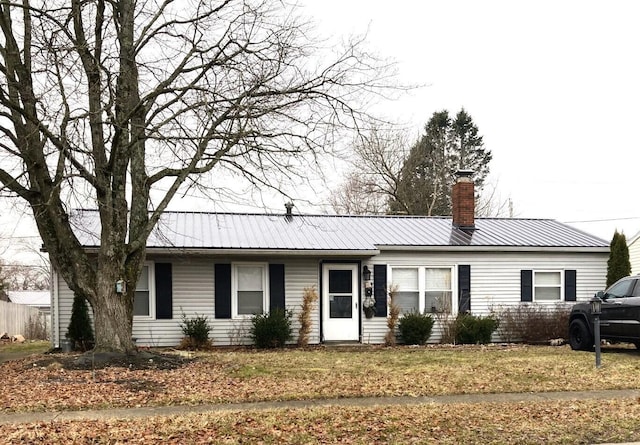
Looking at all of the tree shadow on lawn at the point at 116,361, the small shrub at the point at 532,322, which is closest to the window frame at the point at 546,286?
the small shrub at the point at 532,322

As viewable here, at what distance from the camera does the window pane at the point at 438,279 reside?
17672 millimetres

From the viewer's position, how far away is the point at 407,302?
1759cm

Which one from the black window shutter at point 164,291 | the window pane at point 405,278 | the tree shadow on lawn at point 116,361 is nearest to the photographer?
the tree shadow on lawn at point 116,361

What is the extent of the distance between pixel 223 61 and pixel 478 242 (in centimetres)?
944

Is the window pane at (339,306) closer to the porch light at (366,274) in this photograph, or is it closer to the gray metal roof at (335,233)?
the porch light at (366,274)

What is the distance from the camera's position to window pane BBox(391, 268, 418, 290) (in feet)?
57.4

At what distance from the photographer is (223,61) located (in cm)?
1209

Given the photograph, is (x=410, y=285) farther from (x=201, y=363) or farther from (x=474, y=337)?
(x=201, y=363)

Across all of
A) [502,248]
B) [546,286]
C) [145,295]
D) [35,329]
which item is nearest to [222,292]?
[145,295]

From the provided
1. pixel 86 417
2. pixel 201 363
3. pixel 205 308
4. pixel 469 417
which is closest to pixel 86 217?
pixel 205 308

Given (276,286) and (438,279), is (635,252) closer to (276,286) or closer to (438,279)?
(438,279)

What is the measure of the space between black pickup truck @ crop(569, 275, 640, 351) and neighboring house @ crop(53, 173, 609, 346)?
333cm

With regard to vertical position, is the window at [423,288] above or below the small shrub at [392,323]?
above

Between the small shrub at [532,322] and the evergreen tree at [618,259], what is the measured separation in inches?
63.2
